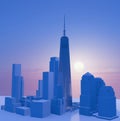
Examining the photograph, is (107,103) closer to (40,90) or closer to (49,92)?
(49,92)

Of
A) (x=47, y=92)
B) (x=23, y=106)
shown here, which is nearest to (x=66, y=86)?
(x=47, y=92)

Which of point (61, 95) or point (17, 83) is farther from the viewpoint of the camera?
point (17, 83)

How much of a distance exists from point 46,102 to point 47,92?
2.27 metres

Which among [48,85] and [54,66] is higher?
[54,66]

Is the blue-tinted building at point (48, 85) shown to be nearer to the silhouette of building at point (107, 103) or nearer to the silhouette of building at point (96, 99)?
the silhouette of building at point (96, 99)

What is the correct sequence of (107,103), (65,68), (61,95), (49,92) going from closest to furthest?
(107,103)
(49,92)
(61,95)
(65,68)

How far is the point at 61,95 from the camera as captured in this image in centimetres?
3550

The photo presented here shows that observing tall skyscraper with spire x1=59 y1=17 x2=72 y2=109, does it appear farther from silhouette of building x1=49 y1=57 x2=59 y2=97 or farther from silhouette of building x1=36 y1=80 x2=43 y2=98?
silhouette of building x1=36 y1=80 x2=43 y2=98

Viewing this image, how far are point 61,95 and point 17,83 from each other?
8.17 m

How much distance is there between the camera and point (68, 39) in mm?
40219

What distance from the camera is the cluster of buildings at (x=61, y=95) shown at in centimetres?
3177

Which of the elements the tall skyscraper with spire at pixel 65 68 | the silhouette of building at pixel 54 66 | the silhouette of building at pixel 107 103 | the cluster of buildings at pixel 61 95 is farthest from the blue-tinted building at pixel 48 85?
the silhouette of building at pixel 107 103

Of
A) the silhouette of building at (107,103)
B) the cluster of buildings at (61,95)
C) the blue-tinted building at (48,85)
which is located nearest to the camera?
the silhouette of building at (107,103)

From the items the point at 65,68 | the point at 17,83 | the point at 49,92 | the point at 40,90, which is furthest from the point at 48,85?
the point at 17,83
